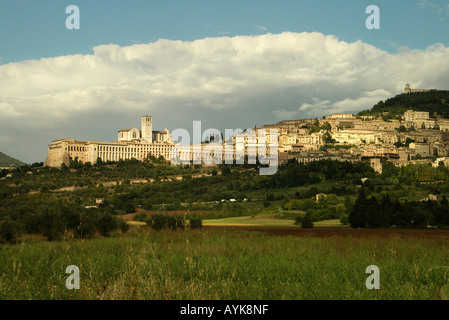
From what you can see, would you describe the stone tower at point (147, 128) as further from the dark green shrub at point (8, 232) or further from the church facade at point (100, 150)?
the dark green shrub at point (8, 232)

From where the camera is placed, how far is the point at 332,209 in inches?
1248

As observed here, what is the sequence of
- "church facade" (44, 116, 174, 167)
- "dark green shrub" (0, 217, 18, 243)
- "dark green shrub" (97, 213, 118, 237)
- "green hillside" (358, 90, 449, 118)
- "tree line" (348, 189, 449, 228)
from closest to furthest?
1. "dark green shrub" (0, 217, 18, 243)
2. "dark green shrub" (97, 213, 118, 237)
3. "tree line" (348, 189, 449, 228)
4. "church facade" (44, 116, 174, 167)
5. "green hillside" (358, 90, 449, 118)

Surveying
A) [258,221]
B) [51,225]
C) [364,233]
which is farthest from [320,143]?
[51,225]

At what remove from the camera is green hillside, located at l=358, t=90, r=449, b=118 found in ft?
413

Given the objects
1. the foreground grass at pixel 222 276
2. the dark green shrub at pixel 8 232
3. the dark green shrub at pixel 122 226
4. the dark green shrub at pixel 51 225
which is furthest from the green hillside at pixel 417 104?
the foreground grass at pixel 222 276

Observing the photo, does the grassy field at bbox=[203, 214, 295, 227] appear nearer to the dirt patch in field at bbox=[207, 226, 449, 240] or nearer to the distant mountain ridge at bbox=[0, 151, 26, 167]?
the dirt patch in field at bbox=[207, 226, 449, 240]

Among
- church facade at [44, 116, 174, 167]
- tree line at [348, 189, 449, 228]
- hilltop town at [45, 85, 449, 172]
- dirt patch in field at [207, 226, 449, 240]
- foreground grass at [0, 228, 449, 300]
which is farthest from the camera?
church facade at [44, 116, 174, 167]

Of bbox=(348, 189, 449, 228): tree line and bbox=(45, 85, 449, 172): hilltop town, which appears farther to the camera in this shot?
bbox=(45, 85, 449, 172): hilltop town

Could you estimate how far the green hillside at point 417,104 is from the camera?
413 feet

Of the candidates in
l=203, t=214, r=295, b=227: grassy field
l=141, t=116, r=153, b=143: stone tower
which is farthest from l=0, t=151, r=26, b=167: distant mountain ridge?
l=203, t=214, r=295, b=227: grassy field

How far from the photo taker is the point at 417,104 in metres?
131
